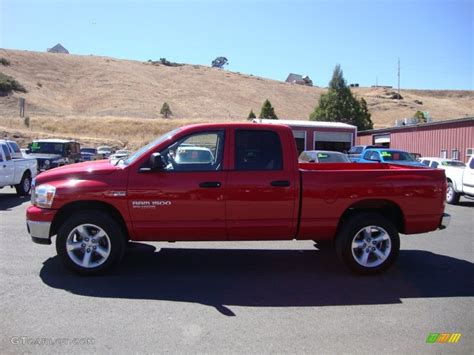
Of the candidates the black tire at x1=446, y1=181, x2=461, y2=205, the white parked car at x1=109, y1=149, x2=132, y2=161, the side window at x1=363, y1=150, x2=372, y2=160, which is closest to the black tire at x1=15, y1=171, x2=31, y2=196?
the white parked car at x1=109, y1=149, x2=132, y2=161

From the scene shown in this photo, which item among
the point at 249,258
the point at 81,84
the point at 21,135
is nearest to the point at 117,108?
the point at 81,84

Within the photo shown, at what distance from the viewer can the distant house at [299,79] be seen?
13425 cm

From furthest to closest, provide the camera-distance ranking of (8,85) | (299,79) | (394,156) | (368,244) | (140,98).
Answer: (299,79), (140,98), (8,85), (394,156), (368,244)

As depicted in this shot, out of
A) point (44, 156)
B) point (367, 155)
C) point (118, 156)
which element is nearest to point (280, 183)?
point (118, 156)

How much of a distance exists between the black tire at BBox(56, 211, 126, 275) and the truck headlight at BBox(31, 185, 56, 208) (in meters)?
0.33

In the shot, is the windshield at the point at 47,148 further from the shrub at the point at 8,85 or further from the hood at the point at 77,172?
the shrub at the point at 8,85

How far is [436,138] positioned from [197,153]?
29584mm

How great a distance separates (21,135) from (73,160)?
2272 cm

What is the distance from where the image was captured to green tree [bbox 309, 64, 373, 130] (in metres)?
58.1

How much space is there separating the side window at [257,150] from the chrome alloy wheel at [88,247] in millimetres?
1961

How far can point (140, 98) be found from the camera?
84688mm

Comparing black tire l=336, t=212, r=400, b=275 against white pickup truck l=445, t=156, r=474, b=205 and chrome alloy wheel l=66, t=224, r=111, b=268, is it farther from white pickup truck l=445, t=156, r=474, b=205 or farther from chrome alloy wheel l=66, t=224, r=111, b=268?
white pickup truck l=445, t=156, r=474, b=205

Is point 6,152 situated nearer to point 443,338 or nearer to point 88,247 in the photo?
point 88,247

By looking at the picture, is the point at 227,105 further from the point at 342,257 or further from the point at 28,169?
the point at 342,257
